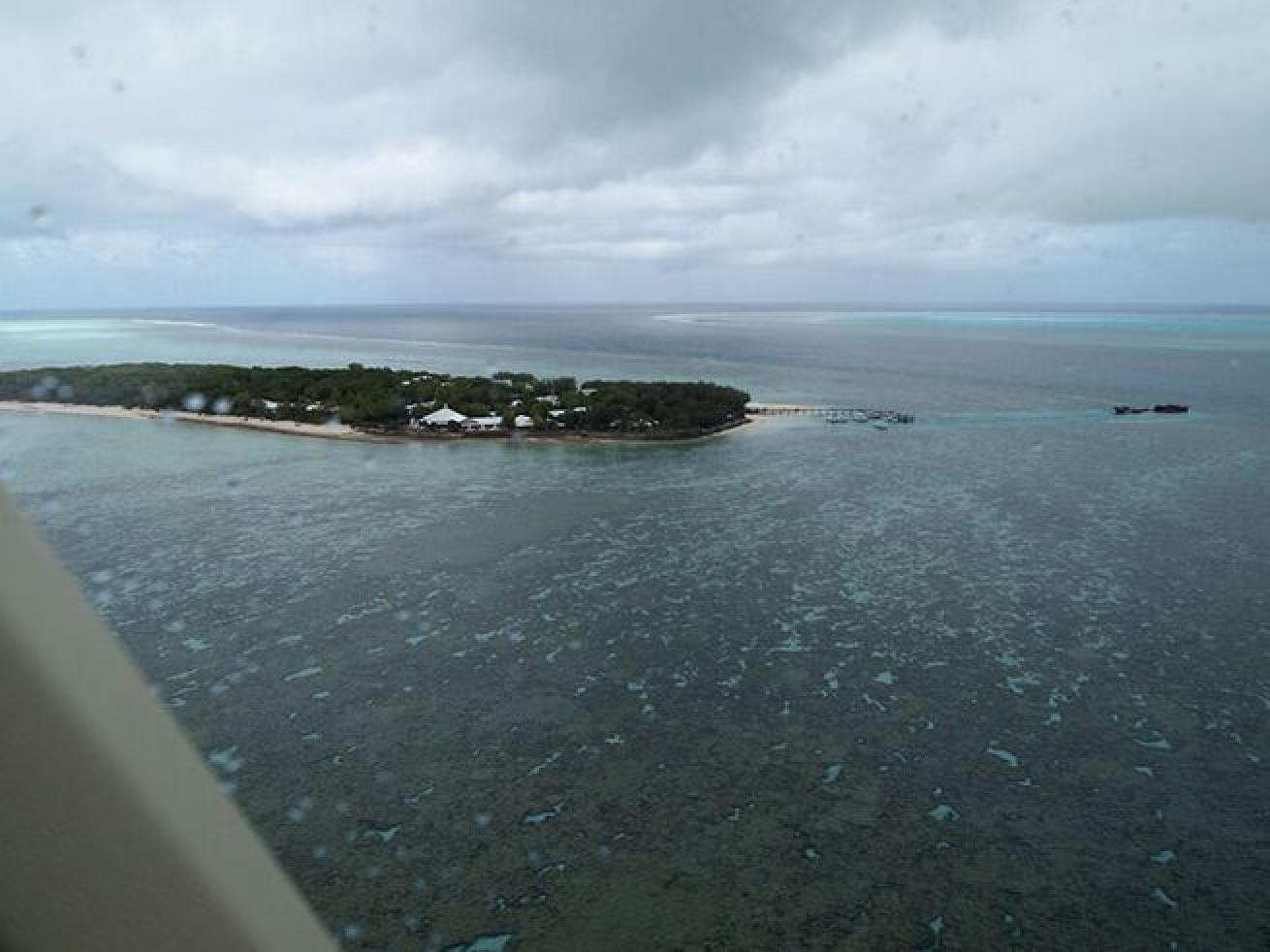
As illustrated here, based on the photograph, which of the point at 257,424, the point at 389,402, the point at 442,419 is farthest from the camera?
the point at 389,402

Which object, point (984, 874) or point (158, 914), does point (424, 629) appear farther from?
point (158, 914)

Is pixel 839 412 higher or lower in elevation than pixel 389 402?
lower

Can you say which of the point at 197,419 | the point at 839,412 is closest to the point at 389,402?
the point at 197,419

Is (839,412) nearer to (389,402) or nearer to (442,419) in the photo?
(442,419)

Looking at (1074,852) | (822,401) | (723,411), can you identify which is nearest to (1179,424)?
(822,401)

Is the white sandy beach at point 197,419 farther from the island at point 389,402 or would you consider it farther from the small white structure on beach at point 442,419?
the small white structure on beach at point 442,419

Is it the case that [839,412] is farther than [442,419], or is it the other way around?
[839,412]

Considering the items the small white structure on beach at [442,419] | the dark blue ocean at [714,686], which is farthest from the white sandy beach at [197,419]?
the dark blue ocean at [714,686]

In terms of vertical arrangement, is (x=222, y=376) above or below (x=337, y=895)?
above
